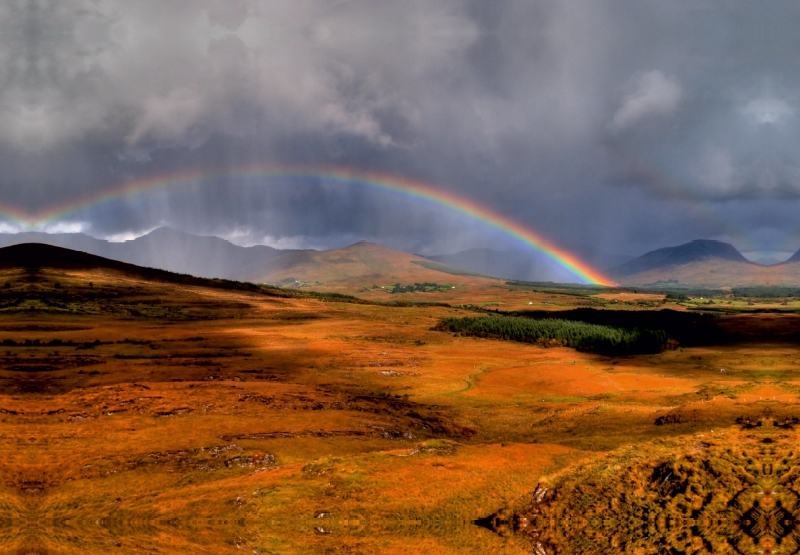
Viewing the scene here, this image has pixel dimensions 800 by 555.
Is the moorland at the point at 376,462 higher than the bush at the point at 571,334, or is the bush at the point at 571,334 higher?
the moorland at the point at 376,462

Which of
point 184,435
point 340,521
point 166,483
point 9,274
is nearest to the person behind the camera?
point 340,521

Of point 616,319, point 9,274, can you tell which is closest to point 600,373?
point 616,319

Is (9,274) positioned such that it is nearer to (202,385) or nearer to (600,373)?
(202,385)

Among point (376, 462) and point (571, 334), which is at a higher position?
point (376, 462)

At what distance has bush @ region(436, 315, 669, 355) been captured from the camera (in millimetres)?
133000

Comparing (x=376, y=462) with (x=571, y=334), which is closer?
(x=376, y=462)

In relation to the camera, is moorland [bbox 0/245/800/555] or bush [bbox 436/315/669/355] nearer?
moorland [bbox 0/245/800/555]

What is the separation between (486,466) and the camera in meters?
28.4

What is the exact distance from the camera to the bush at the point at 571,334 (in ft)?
436

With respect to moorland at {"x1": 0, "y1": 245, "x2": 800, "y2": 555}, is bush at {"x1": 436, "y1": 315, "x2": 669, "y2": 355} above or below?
below

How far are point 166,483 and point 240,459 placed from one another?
5.45 metres

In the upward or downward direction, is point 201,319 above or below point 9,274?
below

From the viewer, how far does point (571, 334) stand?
14350 cm

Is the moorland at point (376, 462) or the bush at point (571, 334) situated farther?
the bush at point (571, 334)
